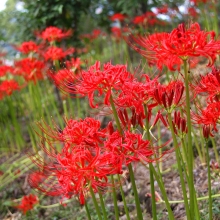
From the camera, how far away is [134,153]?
4.37ft

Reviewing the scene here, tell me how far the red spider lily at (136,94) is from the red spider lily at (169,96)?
0.10 feet

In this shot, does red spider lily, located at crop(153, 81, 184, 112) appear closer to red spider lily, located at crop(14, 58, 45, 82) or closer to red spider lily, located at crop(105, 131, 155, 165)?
red spider lily, located at crop(105, 131, 155, 165)

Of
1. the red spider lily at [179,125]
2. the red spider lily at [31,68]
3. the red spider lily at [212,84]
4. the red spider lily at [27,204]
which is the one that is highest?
the red spider lily at [31,68]

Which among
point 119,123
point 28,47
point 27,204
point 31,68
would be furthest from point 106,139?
point 28,47

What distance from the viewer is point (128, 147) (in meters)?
1.28

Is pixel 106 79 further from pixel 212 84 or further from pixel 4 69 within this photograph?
pixel 4 69

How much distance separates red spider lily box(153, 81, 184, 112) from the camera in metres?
1.39

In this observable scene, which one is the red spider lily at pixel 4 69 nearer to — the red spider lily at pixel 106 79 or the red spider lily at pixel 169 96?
the red spider lily at pixel 106 79

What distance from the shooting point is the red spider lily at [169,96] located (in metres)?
1.39

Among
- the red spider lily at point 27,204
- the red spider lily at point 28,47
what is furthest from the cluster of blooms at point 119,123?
the red spider lily at point 28,47

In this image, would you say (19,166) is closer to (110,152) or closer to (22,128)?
(22,128)

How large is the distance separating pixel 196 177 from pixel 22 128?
3.24 meters

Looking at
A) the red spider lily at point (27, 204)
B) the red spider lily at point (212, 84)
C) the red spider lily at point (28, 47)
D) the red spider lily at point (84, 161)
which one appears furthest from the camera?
the red spider lily at point (28, 47)

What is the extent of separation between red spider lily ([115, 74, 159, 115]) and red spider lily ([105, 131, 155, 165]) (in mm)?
143
